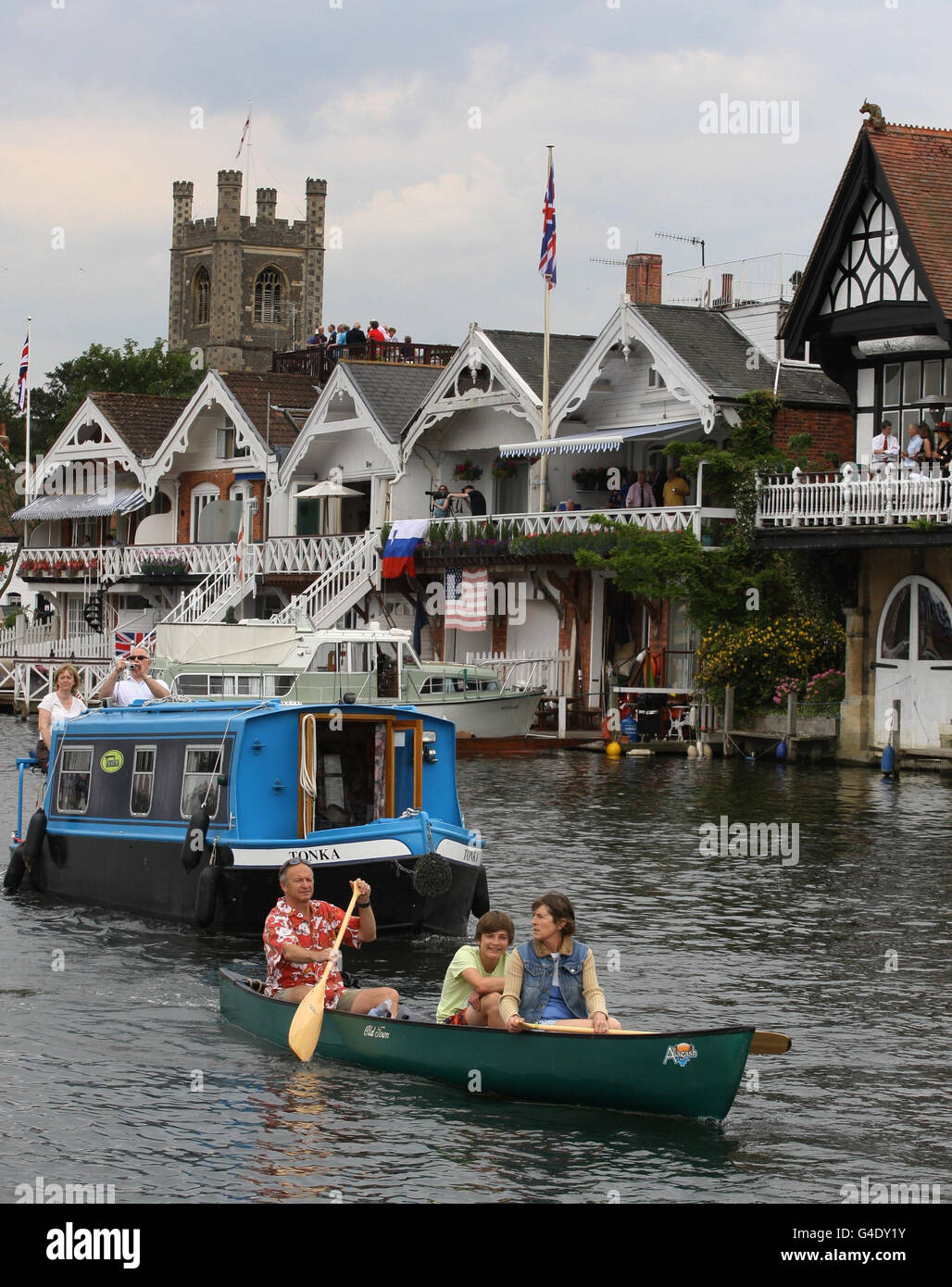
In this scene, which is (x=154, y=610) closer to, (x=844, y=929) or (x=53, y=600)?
(x=53, y=600)

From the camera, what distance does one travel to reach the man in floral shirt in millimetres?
16141

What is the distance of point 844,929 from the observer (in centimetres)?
2206

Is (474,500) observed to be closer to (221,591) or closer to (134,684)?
(221,591)

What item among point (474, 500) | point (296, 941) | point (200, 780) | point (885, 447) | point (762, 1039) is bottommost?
point (762, 1039)

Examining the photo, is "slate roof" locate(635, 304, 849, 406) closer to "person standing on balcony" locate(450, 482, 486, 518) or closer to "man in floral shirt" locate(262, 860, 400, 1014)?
"person standing on balcony" locate(450, 482, 486, 518)

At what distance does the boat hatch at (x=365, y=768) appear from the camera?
2133 centimetres

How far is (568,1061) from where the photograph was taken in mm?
13945

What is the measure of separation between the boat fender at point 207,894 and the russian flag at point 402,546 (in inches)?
1248

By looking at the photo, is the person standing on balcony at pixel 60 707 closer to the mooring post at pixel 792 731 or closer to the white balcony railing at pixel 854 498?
the white balcony railing at pixel 854 498

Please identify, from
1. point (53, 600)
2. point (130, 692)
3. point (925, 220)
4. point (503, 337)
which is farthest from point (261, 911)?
point (53, 600)

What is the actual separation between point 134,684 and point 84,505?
151 ft

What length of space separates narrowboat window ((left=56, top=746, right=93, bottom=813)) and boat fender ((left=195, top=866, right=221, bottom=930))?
4.00 meters

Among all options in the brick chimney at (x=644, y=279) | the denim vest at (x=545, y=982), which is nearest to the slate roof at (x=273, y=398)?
the brick chimney at (x=644, y=279)

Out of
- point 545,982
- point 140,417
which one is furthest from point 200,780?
point 140,417
